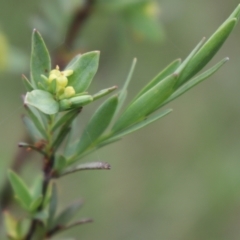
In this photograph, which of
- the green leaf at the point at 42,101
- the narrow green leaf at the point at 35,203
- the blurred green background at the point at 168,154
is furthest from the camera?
the blurred green background at the point at 168,154

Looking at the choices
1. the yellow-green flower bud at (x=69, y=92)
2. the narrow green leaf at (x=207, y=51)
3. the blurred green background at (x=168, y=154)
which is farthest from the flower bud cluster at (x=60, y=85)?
the blurred green background at (x=168, y=154)

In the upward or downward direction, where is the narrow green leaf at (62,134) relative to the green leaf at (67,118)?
downward

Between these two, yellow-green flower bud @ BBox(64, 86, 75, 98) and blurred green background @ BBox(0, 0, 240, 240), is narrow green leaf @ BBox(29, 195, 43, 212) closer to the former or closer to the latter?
yellow-green flower bud @ BBox(64, 86, 75, 98)

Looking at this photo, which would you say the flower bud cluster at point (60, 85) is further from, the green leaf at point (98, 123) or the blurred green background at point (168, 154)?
the blurred green background at point (168, 154)

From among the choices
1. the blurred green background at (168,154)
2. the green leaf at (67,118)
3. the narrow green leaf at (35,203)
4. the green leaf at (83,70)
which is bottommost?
the blurred green background at (168,154)

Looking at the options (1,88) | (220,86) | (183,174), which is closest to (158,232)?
(183,174)

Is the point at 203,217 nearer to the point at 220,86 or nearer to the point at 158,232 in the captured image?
the point at 158,232
